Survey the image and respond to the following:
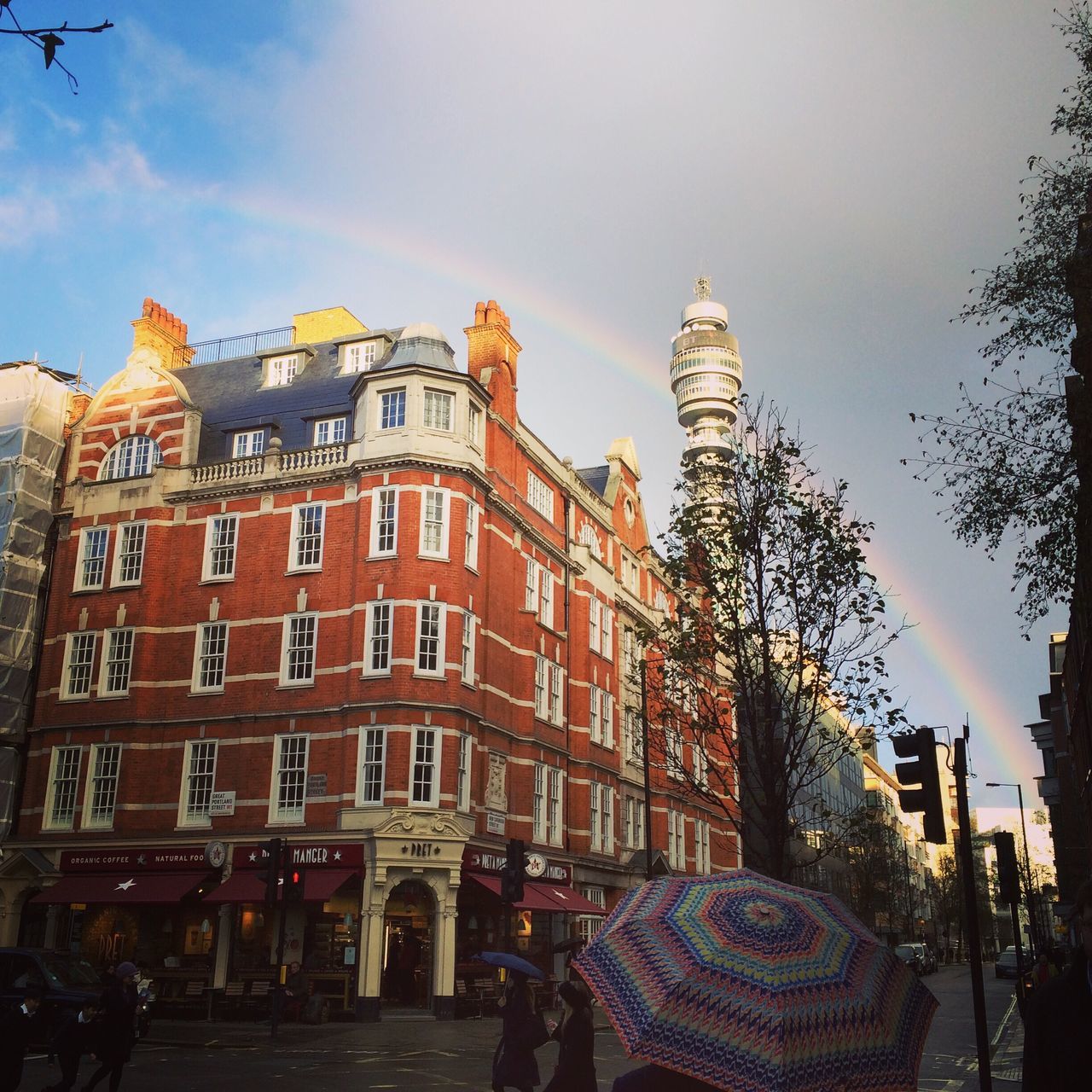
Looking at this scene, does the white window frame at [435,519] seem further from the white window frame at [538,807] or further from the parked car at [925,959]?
the parked car at [925,959]

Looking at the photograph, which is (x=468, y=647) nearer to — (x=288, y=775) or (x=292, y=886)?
(x=288, y=775)

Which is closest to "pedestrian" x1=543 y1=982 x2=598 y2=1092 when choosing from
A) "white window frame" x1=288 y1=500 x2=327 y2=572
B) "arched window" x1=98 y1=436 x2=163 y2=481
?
"white window frame" x1=288 y1=500 x2=327 y2=572

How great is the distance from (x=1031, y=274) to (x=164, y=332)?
38.6m

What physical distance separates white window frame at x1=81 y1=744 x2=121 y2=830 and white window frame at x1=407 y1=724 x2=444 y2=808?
992 centimetres

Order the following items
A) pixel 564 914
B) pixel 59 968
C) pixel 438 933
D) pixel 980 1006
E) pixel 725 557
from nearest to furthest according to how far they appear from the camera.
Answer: pixel 980 1006, pixel 59 968, pixel 725 557, pixel 438 933, pixel 564 914

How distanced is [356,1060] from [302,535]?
18.5m

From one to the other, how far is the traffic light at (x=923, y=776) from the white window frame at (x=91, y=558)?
32.1 meters

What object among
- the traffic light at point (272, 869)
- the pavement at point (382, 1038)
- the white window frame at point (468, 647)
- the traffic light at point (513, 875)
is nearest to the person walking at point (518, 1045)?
the pavement at point (382, 1038)

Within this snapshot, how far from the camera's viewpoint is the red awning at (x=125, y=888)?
108 ft

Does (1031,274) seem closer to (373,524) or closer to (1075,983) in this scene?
(1075,983)

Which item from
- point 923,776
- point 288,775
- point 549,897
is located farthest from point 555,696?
point 923,776

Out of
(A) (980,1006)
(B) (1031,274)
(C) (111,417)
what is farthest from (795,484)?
(C) (111,417)

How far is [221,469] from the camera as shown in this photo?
3778 centimetres

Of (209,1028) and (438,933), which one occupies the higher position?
→ (438,933)
